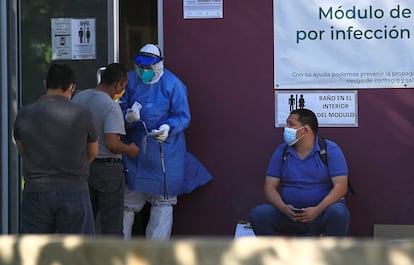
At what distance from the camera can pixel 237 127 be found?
24.0 ft

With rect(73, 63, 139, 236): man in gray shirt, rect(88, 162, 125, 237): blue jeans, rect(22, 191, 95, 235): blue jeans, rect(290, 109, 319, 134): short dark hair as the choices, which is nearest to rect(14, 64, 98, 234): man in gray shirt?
rect(22, 191, 95, 235): blue jeans

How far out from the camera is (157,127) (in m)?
7.02

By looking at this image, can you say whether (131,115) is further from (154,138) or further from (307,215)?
(307,215)

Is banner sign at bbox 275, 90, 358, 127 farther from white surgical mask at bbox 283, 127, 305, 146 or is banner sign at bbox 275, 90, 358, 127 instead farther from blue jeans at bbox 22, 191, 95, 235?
blue jeans at bbox 22, 191, 95, 235

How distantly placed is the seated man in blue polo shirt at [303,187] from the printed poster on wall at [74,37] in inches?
76.3

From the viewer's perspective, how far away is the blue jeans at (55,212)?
219 inches

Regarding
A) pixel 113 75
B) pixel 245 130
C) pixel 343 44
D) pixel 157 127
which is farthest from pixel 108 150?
pixel 343 44

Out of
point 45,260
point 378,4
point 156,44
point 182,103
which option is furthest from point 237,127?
point 45,260

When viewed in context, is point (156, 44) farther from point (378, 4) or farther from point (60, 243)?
point (60, 243)

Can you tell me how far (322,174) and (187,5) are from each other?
1.92 metres

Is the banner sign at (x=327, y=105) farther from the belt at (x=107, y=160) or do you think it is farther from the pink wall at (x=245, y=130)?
the belt at (x=107, y=160)

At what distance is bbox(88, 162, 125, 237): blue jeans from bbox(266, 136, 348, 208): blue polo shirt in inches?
51.0

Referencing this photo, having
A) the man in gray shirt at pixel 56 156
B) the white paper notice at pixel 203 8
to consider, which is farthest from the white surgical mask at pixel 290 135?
the man in gray shirt at pixel 56 156

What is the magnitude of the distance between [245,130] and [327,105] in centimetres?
73
